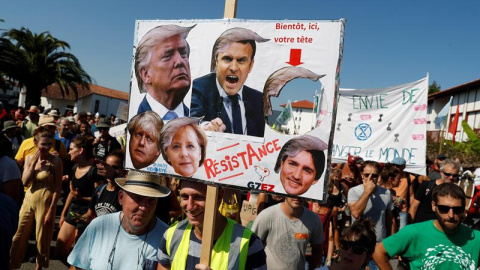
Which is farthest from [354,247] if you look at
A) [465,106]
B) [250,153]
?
[465,106]

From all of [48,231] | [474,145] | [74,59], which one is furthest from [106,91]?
[48,231]

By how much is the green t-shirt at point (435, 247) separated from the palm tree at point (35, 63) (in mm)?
28259

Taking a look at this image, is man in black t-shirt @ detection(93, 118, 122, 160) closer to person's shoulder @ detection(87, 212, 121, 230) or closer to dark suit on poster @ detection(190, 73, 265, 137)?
person's shoulder @ detection(87, 212, 121, 230)

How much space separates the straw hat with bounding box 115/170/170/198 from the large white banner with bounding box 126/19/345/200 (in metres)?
0.24

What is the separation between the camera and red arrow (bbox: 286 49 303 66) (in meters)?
2.26

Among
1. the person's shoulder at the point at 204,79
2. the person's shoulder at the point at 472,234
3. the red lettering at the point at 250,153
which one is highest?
the person's shoulder at the point at 204,79

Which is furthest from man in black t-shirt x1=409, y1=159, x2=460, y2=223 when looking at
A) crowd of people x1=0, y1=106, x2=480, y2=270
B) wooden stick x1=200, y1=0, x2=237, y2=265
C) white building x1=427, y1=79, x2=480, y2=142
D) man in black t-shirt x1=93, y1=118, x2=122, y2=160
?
white building x1=427, y1=79, x2=480, y2=142

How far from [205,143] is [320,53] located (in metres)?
0.85

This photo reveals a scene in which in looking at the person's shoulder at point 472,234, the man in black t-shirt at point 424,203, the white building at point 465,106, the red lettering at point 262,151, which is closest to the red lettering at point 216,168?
the red lettering at point 262,151

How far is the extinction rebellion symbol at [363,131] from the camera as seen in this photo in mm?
7598

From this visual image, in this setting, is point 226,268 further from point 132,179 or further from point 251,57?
point 251,57

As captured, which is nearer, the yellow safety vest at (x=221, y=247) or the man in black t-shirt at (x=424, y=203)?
the yellow safety vest at (x=221, y=247)

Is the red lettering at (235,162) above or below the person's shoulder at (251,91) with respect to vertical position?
below

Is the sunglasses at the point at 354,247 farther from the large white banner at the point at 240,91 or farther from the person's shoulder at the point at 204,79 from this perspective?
the person's shoulder at the point at 204,79
